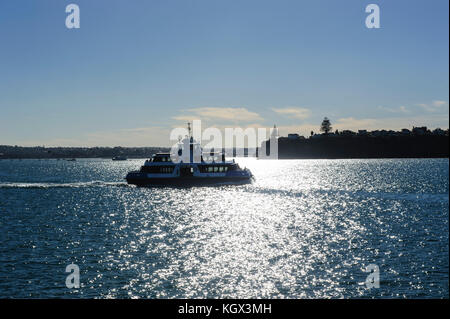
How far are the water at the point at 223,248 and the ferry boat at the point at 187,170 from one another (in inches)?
835

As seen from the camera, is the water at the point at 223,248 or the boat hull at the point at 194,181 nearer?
the water at the point at 223,248

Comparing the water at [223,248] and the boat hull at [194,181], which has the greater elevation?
the boat hull at [194,181]

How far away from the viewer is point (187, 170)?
10019cm

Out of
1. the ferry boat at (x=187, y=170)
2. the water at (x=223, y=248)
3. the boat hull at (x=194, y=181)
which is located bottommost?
the water at (x=223, y=248)

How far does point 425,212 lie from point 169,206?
40.9m

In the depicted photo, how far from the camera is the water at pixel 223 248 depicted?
26.9m

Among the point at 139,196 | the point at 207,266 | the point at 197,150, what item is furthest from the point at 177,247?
the point at 197,150

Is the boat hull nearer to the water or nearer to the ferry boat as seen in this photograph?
the ferry boat

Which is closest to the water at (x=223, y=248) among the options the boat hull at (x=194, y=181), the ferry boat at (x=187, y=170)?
the boat hull at (x=194, y=181)

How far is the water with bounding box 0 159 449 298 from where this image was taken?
2692 centimetres

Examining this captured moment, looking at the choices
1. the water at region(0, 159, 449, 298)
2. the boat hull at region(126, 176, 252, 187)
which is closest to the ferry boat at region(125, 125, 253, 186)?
the boat hull at region(126, 176, 252, 187)

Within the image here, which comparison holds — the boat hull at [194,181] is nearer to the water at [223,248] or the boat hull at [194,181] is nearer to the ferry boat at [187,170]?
the ferry boat at [187,170]
